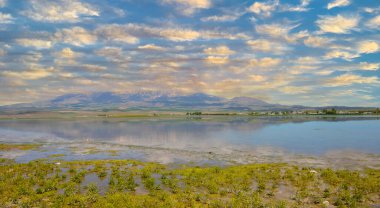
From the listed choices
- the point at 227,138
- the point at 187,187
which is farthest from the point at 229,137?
the point at 187,187

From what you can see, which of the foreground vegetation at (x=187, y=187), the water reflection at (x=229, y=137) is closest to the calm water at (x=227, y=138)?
the water reflection at (x=229, y=137)

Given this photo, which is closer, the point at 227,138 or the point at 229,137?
the point at 227,138

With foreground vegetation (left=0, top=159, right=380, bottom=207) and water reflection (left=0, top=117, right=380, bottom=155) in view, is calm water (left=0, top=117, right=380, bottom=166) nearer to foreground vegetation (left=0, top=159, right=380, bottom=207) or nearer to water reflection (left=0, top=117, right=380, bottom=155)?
water reflection (left=0, top=117, right=380, bottom=155)

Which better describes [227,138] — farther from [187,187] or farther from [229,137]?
[187,187]

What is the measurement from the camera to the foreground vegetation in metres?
24.0

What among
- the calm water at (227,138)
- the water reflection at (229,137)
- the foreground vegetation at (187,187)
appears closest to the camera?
the foreground vegetation at (187,187)

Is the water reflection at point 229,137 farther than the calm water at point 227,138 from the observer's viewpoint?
Yes

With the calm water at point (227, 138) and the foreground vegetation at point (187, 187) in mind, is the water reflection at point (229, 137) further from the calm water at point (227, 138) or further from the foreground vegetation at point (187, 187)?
the foreground vegetation at point (187, 187)

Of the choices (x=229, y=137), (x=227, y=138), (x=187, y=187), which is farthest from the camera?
(x=229, y=137)

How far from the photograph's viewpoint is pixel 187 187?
2845 cm

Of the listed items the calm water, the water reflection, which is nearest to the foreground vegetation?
the calm water

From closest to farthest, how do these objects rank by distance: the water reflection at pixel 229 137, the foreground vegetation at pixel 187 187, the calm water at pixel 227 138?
the foreground vegetation at pixel 187 187
the calm water at pixel 227 138
the water reflection at pixel 229 137

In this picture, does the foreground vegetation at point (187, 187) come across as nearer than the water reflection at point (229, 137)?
Yes

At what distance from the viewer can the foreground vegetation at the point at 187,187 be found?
2405 centimetres
